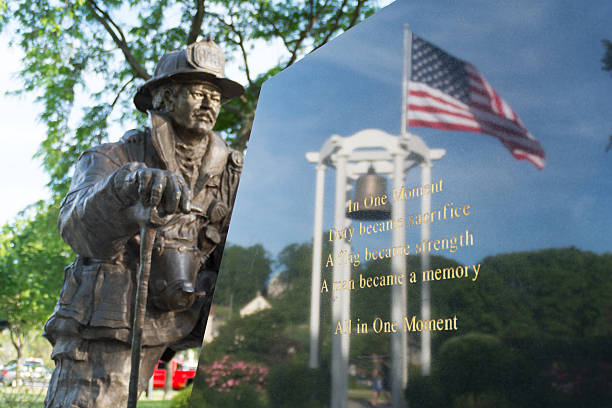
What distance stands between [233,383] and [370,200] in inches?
43.5

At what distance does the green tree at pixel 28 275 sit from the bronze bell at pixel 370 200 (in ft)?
34.8

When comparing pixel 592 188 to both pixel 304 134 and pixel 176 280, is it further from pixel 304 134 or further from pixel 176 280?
pixel 176 280

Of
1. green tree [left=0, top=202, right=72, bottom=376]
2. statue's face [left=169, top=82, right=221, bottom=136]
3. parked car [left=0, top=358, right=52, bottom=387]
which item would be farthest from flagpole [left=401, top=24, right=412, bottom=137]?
green tree [left=0, top=202, right=72, bottom=376]

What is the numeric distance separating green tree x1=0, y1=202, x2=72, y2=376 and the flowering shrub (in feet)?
32.4

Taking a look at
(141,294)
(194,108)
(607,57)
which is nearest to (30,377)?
(194,108)

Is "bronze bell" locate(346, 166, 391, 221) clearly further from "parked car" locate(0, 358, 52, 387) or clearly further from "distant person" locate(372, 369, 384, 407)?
"parked car" locate(0, 358, 52, 387)

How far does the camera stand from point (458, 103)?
2.30 m

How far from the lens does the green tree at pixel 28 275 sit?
1417 cm

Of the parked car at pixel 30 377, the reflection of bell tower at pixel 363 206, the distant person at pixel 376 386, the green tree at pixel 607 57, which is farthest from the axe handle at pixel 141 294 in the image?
the parked car at pixel 30 377

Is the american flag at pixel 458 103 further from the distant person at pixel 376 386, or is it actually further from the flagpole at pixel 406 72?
the distant person at pixel 376 386

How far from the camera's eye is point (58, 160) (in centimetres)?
1129

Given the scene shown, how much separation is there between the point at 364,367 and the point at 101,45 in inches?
438

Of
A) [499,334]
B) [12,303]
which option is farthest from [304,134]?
[12,303]

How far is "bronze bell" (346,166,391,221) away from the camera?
8.23 ft
